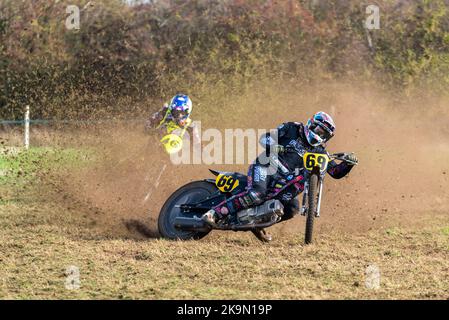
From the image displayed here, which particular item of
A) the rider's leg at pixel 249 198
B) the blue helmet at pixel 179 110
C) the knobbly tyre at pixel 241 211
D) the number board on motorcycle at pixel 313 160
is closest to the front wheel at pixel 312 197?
the knobbly tyre at pixel 241 211

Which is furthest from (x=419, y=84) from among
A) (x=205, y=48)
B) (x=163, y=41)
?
(x=163, y=41)

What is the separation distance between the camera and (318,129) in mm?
10711

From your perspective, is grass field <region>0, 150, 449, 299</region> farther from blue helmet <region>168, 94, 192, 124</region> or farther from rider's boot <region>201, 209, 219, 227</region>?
blue helmet <region>168, 94, 192, 124</region>

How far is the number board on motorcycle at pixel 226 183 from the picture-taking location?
1107 cm

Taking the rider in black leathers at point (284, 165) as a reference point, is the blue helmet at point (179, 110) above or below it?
above

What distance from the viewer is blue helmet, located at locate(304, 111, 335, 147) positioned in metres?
10.7

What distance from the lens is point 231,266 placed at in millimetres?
9336

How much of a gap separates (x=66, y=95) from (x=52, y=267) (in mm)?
21174

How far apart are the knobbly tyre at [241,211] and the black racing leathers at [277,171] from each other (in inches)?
2.6

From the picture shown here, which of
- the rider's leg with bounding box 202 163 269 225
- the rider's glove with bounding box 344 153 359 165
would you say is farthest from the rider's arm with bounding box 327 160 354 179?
the rider's leg with bounding box 202 163 269 225

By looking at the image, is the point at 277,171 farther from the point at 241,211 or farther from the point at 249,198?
the point at 241,211

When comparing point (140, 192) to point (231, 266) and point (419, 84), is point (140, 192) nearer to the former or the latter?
point (231, 266)

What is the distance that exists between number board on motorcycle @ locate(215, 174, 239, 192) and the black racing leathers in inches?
8.5

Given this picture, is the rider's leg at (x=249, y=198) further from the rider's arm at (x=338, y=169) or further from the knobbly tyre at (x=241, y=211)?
the rider's arm at (x=338, y=169)
